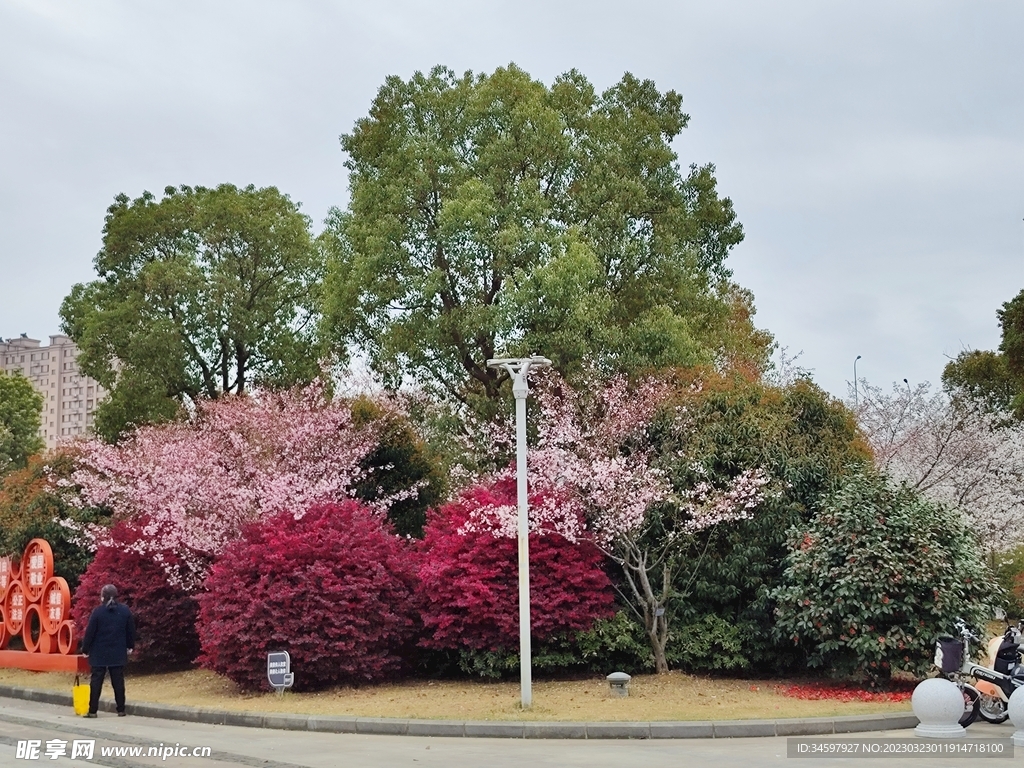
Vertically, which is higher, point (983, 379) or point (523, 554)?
point (983, 379)

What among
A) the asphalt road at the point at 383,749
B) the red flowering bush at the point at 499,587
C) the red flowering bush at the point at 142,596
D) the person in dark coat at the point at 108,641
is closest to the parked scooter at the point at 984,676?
the asphalt road at the point at 383,749

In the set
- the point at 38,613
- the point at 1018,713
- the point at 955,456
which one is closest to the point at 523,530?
the point at 1018,713

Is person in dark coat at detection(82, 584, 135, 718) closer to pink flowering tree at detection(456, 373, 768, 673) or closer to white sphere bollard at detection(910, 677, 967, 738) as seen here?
pink flowering tree at detection(456, 373, 768, 673)

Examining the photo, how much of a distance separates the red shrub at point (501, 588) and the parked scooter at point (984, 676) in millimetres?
5564

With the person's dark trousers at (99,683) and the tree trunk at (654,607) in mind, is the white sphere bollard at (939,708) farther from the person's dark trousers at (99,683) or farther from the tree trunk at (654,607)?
the person's dark trousers at (99,683)

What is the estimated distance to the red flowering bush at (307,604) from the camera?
53.5ft

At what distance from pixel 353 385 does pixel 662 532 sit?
8.84m

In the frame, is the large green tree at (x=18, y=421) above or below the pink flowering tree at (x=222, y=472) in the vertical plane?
above

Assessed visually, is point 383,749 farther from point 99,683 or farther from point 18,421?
point 18,421

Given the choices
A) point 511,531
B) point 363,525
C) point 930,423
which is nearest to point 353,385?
point 363,525

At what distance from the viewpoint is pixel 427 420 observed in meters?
23.1

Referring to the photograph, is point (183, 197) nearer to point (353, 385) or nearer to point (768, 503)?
point (353, 385)

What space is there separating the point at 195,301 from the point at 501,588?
47.9 feet

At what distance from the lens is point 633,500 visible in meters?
17.0
